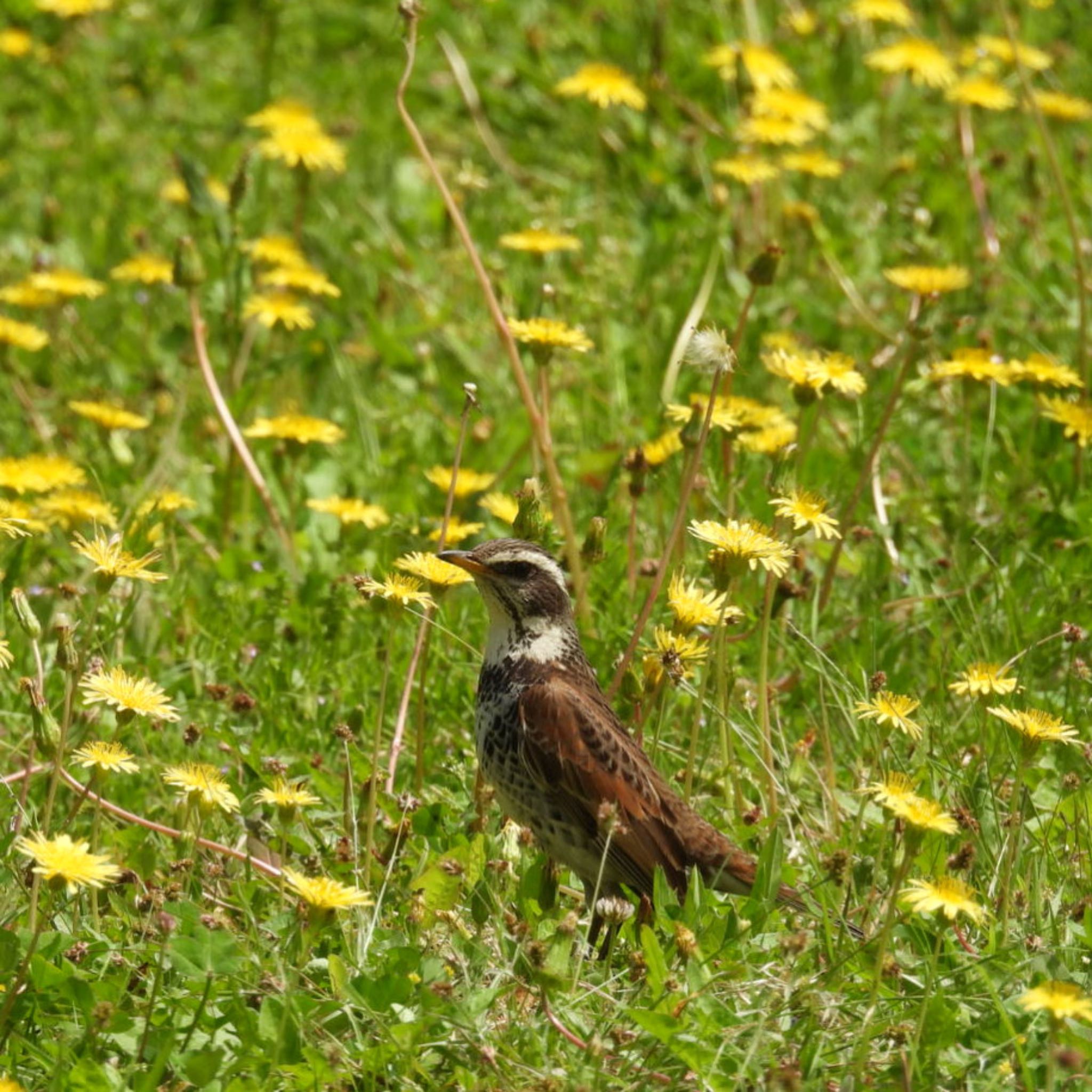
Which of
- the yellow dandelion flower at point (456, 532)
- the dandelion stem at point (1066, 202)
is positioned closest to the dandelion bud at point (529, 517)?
the yellow dandelion flower at point (456, 532)

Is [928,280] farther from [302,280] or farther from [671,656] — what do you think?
[302,280]

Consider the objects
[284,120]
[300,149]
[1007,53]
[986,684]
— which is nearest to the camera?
[986,684]

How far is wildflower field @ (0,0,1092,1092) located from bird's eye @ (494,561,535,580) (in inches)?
5.5

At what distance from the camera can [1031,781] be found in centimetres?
577

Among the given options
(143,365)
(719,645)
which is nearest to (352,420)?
(143,365)

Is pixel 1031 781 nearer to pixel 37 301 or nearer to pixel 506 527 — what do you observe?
pixel 506 527

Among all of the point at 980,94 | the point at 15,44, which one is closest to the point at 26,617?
the point at 980,94

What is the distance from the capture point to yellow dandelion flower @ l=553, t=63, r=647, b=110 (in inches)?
378

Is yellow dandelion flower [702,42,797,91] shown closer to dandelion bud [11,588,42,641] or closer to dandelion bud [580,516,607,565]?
dandelion bud [580,516,607,565]

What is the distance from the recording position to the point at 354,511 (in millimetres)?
6738

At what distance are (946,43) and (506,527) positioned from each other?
5.25m

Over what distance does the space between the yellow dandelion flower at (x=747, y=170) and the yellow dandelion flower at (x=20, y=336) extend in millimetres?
3141

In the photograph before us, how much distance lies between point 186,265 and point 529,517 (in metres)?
2.15

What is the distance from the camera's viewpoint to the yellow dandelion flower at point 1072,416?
22.5 ft
